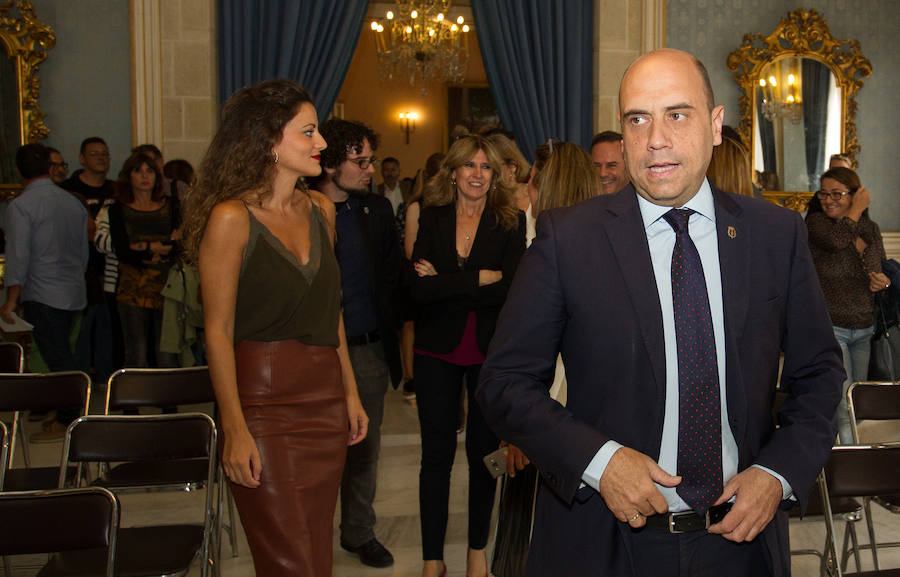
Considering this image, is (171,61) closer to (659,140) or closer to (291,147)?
(291,147)

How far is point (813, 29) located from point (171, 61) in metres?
5.17

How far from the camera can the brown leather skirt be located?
2170mm

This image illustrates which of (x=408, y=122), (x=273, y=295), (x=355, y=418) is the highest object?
(x=408, y=122)

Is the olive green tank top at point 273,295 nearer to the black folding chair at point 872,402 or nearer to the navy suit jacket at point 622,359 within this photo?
the navy suit jacket at point 622,359

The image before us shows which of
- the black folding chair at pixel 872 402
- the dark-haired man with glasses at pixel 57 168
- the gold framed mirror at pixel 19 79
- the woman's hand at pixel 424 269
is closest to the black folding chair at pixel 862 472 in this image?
the black folding chair at pixel 872 402

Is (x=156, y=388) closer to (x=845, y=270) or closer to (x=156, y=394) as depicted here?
(x=156, y=394)

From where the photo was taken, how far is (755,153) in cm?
729

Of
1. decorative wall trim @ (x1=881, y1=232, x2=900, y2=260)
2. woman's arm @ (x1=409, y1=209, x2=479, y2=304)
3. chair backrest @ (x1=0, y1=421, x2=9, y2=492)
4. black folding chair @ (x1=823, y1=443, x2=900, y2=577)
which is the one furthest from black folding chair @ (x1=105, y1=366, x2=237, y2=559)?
decorative wall trim @ (x1=881, y1=232, x2=900, y2=260)

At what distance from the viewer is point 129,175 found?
17.1 ft

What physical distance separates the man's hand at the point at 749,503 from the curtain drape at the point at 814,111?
6625 mm

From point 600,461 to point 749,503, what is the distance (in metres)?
0.24

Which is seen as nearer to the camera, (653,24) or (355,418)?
(355,418)

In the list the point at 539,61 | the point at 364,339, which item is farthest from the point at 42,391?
the point at 539,61

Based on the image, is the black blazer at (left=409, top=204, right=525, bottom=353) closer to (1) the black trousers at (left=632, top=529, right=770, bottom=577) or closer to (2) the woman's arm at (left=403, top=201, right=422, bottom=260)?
(2) the woman's arm at (left=403, top=201, right=422, bottom=260)
